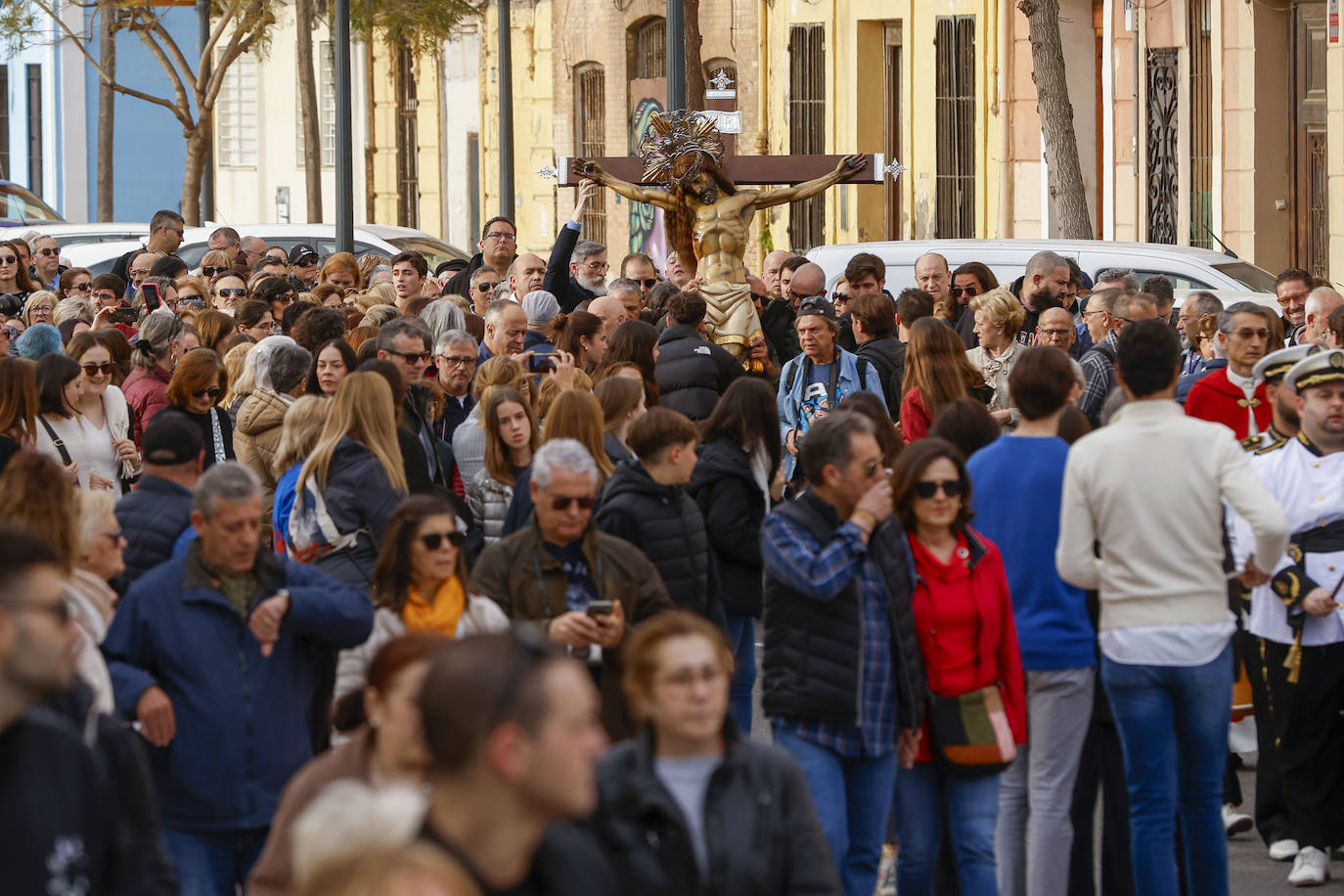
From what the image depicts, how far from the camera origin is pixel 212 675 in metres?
5.74

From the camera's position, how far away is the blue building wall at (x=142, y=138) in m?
44.4

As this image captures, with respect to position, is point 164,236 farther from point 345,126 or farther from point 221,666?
point 221,666

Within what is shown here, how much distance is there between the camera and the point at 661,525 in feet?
23.4

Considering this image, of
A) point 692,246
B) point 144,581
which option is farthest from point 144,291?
point 144,581

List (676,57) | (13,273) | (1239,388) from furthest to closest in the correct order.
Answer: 1. (676,57)
2. (13,273)
3. (1239,388)

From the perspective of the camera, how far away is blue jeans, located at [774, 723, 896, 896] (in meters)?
6.03

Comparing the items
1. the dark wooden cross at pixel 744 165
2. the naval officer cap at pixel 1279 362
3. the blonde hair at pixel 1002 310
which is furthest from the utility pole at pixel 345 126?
the naval officer cap at pixel 1279 362

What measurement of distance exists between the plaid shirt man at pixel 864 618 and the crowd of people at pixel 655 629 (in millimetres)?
11

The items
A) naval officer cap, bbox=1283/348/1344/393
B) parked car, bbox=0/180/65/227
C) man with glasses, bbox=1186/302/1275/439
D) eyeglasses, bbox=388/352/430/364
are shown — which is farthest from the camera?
parked car, bbox=0/180/65/227

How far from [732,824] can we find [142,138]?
4241 cm

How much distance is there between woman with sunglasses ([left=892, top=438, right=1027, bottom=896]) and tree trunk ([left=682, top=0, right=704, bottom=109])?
15.6m

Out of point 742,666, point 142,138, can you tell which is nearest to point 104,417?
point 742,666

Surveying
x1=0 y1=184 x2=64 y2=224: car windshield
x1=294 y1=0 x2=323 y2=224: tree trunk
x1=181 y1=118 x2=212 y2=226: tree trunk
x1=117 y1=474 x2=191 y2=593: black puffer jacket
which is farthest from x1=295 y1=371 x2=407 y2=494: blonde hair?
x1=181 y1=118 x2=212 y2=226: tree trunk

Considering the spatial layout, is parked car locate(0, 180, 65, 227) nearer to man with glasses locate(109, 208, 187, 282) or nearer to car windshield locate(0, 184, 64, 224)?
car windshield locate(0, 184, 64, 224)
